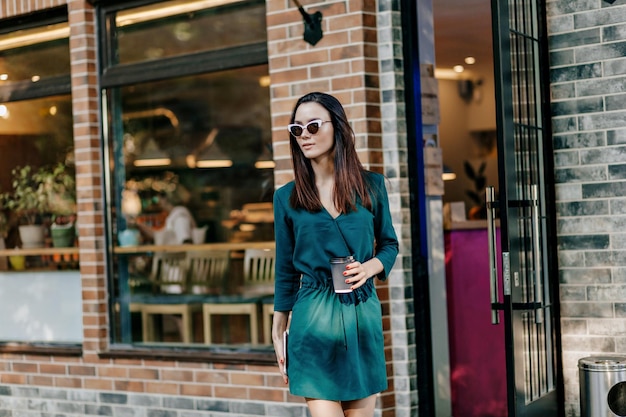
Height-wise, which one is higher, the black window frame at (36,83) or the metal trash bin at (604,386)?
the black window frame at (36,83)

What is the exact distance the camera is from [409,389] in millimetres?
6625

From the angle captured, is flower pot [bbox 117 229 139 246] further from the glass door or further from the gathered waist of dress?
the gathered waist of dress

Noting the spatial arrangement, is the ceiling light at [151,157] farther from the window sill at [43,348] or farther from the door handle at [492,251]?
the door handle at [492,251]

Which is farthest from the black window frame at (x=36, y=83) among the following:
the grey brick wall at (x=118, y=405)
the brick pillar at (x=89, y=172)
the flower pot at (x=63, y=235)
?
the grey brick wall at (x=118, y=405)

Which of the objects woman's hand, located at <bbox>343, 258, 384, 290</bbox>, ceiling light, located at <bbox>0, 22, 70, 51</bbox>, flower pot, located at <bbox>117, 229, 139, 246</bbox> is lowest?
woman's hand, located at <bbox>343, 258, 384, 290</bbox>

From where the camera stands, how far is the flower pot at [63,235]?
844 cm

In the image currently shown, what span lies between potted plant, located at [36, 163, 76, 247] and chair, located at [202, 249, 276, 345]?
144 cm

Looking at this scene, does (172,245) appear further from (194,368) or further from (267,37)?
(267,37)

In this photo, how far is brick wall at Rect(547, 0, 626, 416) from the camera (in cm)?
629

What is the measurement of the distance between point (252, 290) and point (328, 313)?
3294 mm

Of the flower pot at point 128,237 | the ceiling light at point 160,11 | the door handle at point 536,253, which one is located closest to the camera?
the door handle at point 536,253

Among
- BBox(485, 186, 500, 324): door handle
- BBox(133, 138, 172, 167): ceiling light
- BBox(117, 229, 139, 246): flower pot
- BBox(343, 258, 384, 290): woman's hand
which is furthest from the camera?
BBox(133, 138, 172, 167): ceiling light

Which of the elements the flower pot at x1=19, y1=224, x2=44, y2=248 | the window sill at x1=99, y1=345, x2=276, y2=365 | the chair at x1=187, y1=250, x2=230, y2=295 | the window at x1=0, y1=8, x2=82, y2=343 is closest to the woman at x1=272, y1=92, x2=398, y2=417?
the window sill at x1=99, y1=345, x2=276, y2=365

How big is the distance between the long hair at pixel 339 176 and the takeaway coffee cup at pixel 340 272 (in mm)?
213
